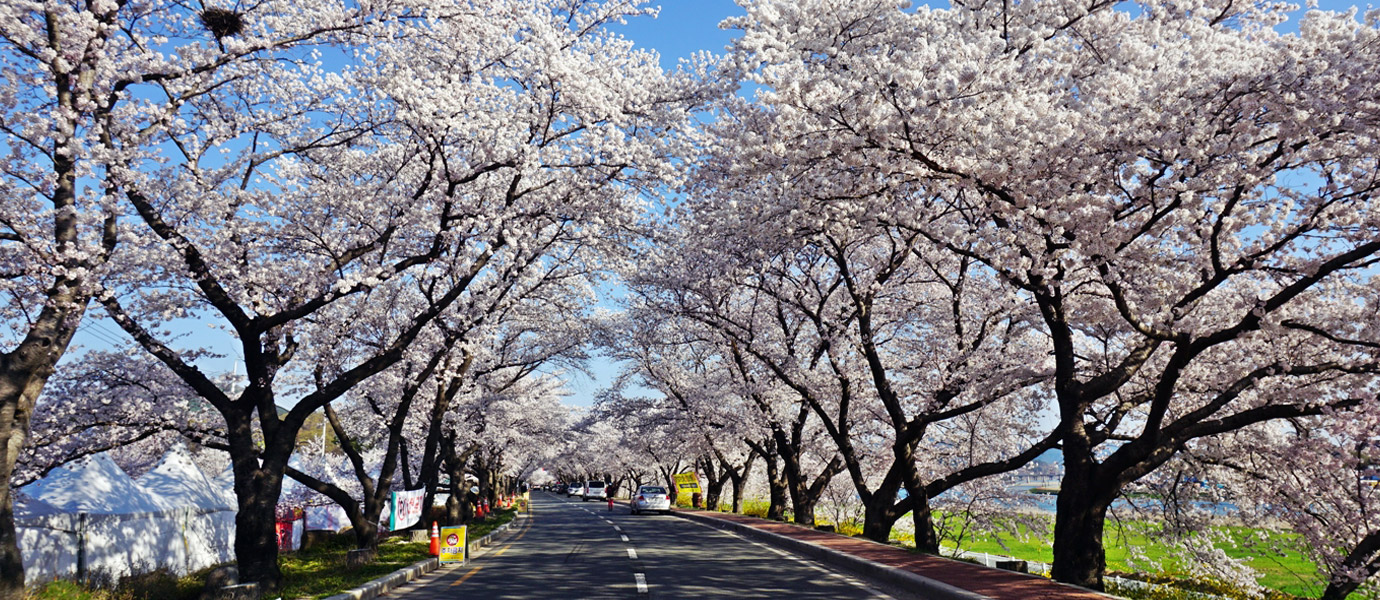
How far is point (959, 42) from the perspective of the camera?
409 inches

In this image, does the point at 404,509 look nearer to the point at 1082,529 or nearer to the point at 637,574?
the point at 637,574

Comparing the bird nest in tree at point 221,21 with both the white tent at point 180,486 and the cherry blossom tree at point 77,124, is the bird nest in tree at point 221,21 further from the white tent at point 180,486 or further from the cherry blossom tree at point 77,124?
the white tent at point 180,486

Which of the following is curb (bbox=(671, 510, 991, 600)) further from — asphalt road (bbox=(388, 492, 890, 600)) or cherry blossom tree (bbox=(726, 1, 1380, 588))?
cherry blossom tree (bbox=(726, 1, 1380, 588))

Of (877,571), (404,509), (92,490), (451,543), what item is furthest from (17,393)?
(92,490)

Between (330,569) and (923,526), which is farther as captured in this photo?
(923,526)

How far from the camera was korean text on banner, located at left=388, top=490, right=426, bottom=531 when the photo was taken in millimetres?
17844

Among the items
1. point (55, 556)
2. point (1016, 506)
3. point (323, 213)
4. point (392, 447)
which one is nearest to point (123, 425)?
point (55, 556)

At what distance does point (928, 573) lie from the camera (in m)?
12.7

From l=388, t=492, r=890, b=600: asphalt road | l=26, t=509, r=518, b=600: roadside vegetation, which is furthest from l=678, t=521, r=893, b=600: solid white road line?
l=26, t=509, r=518, b=600: roadside vegetation

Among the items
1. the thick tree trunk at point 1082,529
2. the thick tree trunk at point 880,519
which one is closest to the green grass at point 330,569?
the thick tree trunk at point 880,519

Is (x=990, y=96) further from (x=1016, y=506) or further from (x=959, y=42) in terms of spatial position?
(x=1016, y=506)

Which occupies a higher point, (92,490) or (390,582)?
(92,490)

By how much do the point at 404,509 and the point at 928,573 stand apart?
37.1 ft

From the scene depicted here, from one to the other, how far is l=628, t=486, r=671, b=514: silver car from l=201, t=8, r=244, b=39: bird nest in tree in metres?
37.9
